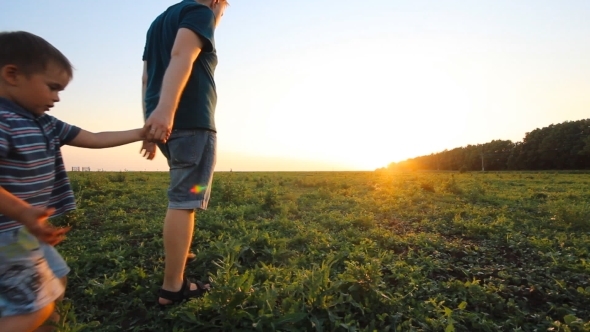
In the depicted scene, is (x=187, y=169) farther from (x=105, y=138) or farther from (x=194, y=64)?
(x=194, y=64)

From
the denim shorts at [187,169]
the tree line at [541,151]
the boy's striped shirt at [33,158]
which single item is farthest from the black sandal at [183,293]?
the tree line at [541,151]

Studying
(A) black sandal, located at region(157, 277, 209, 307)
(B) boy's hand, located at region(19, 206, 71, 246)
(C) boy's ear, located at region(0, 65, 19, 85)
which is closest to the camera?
(B) boy's hand, located at region(19, 206, 71, 246)

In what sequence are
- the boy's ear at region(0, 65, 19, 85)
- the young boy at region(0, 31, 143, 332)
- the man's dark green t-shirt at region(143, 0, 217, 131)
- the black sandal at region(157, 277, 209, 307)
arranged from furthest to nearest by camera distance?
the black sandal at region(157, 277, 209, 307) < the man's dark green t-shirt at region(143, 0, 217, 131) < the boy's ear at region(0, 65, 19, 85) < the young boy at region(0, 31, 143, 332)

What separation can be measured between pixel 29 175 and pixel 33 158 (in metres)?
0.07

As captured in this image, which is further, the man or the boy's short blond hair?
the man

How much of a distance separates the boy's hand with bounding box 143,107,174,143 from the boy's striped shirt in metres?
0.34

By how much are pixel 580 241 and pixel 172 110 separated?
4061mm

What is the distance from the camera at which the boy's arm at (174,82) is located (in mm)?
2012

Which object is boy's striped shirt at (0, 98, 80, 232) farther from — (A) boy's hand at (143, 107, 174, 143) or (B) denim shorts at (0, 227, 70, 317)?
(A) boy's hand at (143, 107, 174, 143)

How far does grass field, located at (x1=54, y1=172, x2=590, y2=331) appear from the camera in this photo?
2.15m

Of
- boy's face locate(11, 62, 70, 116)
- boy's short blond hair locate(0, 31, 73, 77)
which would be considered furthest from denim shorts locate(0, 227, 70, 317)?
boy's short blond hair locate(0, 31, 73, 77)

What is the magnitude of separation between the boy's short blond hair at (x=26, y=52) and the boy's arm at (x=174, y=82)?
480 millimetres

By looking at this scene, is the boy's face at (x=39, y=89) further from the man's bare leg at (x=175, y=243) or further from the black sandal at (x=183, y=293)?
the black sandal at (x=183, y=293)

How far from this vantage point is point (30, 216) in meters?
1.41
